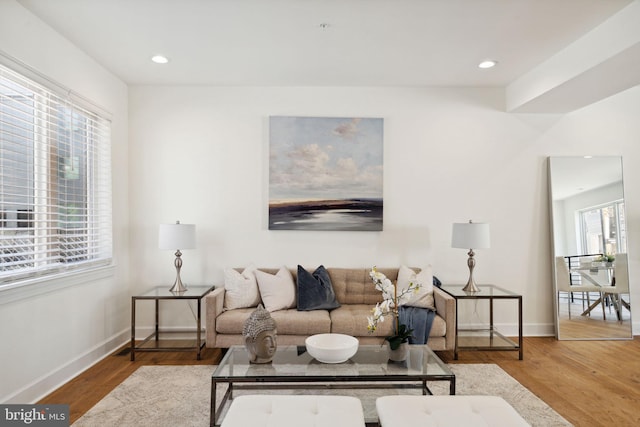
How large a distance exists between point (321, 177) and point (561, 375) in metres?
2.82

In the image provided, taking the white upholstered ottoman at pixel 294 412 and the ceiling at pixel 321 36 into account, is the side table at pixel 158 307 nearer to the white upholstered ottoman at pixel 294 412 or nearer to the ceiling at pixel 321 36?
the white upholstered ottoman at pixel 294 412

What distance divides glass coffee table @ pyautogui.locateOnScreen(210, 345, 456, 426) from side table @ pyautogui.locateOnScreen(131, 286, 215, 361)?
3.66 feet

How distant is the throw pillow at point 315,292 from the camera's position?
3619 millimetres

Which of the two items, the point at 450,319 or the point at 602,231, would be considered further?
the point at 602,231

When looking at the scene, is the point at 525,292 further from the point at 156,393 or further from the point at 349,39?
the point at 156,393

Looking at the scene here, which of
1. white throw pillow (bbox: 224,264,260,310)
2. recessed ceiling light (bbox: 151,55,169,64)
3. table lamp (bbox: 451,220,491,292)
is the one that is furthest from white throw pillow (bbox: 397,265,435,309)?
recessed ceiling light (bbox: 151,55,169,64)

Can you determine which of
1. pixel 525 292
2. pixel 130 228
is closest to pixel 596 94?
pixel 525 292

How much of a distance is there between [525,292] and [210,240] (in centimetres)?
354

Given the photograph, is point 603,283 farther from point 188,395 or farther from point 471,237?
point 188,395

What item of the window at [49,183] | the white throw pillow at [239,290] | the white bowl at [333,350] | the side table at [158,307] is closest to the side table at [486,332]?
the white bowl at [333,350]

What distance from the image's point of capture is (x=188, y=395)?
277 centimetres

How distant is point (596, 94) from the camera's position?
3619 millimetres

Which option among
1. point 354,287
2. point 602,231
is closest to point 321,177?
point 354,287

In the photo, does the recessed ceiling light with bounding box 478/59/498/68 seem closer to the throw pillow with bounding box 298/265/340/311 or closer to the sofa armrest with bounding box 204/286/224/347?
the throw pillow with bounding box 298/265/340/311
